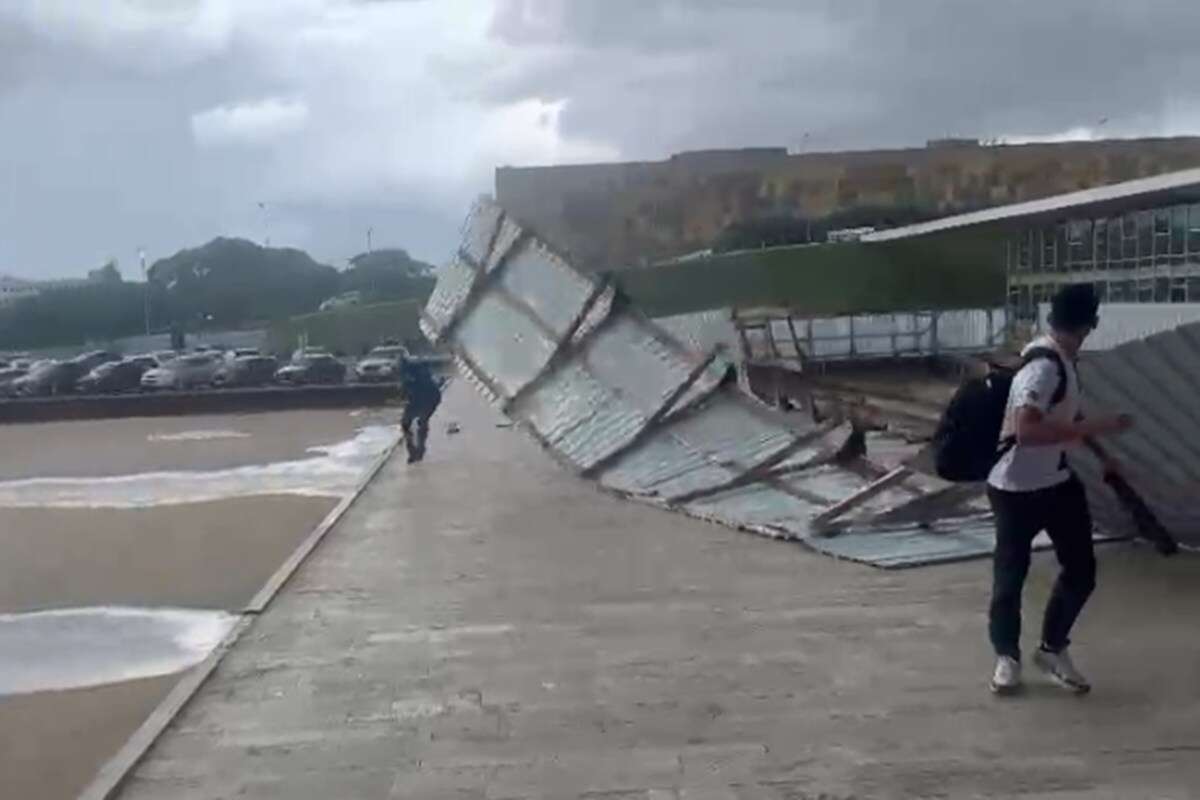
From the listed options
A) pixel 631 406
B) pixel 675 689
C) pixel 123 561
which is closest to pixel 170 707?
pixel 675 689

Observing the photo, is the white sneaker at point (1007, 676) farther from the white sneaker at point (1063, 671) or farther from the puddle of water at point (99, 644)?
the puddle of water at point (99, 644)

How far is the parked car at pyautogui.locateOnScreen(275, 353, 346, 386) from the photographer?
4234 cm

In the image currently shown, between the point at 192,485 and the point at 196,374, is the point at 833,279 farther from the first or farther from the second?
the point at 192,485

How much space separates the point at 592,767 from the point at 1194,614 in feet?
11.7

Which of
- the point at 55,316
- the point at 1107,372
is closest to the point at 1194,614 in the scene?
the point at 1107,372

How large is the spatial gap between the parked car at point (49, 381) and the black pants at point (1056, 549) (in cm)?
3948

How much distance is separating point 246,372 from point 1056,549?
133 ft

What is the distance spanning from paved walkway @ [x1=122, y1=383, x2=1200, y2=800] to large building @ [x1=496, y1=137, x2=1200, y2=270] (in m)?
41.2

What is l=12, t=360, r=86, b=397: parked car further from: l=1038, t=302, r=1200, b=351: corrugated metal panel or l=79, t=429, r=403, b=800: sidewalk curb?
l=79, t=429, r=403, b=800: sidewalk curb

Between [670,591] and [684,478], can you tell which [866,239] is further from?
[670,591]

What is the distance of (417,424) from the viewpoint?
1827 centimetres

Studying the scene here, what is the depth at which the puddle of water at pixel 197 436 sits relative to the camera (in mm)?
29025

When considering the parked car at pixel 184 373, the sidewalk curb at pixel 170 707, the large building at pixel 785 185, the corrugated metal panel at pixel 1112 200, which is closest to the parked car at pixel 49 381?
the parked car at pixel 184 373

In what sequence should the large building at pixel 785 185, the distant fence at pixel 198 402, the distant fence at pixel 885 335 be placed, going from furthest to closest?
the large building at pixel 785 185 < the distant fence at pixel 198 402 < the distant fence at pixel 885 335
